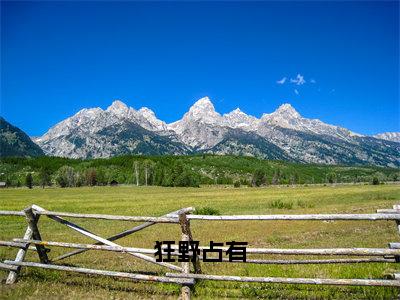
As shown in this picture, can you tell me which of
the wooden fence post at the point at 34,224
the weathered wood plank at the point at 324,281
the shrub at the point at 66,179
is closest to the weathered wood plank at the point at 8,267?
the wooden fence post at the point at 34,224

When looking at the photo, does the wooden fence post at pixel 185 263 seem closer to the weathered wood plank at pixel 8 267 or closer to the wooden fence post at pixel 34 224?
the wooden fence post at pixel 34 224

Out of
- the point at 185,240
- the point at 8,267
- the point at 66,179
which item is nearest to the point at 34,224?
the point at 8,267

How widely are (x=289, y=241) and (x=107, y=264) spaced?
1024 cm

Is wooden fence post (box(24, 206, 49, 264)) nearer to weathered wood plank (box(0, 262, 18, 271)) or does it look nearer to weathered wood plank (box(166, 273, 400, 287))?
weathered wood plank (box(0, 262, 18, 271))

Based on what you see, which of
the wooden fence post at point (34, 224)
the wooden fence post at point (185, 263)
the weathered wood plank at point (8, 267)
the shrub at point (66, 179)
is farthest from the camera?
the shrub at point (66, 179)

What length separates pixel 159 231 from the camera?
26.5 meters

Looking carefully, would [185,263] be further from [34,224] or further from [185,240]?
[34,224]

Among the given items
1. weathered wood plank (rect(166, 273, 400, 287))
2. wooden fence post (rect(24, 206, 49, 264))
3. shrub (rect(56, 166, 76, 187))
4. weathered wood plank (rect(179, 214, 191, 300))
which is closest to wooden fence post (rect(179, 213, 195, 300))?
weathered wood plank (rect(179, 214, 191, 300))

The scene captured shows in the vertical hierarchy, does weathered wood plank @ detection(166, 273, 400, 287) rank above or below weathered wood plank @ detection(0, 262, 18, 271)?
above

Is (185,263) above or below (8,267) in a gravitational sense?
above

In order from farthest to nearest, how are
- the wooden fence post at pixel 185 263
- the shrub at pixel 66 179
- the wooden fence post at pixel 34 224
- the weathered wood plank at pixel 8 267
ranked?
the shrub at pixel 66 179 < the wooden fence post at pixel 34 224 < the weathered wood plank at pixel 8 267 < the wooden fence post at pixel 185 263

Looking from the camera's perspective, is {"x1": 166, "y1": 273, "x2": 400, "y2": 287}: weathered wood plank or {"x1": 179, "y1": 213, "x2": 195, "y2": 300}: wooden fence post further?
{"x1": 179, "y1": 213, "x2": 195, "y2": 300}: wooden fence post

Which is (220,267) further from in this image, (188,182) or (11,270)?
(188,182)

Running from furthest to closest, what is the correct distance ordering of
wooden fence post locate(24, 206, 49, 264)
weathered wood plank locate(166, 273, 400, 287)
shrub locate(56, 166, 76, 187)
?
shrub locate(56, 166, 76, 187) < wooden fence post locate(24, 206, 49, 264) < weathered wood plank locate(166, 273, 400, 287)
